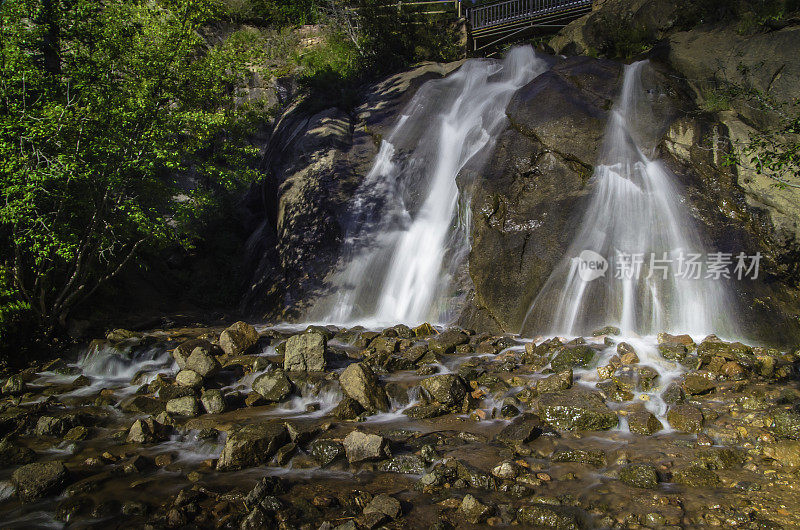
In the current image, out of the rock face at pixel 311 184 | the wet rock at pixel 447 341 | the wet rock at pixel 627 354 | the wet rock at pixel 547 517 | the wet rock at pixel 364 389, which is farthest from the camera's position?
the rock face at pixel 311 184

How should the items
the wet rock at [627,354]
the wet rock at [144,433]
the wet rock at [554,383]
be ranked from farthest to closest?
the wet rock at [627,354]
the wet rock at [554,383]
the wet rock at [144,433]

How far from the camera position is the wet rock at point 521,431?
19.3 ft

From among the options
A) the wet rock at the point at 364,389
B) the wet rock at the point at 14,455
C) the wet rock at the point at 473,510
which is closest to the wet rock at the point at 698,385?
the wet rock at the point at 473,510

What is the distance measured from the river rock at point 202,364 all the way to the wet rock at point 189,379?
0.11 metres

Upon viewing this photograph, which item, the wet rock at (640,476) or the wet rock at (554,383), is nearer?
the wet rock at (640,476)

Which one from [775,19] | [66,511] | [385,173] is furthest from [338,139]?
[66,511]

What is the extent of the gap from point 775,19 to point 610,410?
12.8m

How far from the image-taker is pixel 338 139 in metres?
17.5

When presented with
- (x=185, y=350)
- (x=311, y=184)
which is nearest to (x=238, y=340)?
(x=185, y=350)

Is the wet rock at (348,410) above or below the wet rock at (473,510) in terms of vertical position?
below

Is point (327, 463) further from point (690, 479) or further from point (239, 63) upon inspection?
point (239, 63)

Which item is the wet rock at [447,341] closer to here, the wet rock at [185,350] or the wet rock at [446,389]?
the wet rock at [446,389]

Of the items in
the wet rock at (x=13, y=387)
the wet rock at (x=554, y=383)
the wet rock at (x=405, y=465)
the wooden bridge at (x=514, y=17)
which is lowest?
the wet rock at (x=13, y=387)

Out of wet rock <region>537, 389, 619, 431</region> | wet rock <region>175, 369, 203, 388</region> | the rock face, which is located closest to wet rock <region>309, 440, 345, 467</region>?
wet rock <region>537, 389, 619, 431</region>
